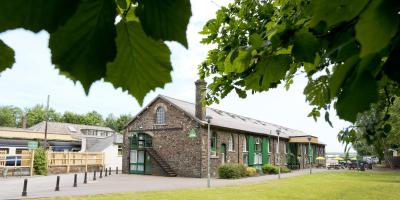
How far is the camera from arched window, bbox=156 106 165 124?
32.7 metres

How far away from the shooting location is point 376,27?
0.74 m

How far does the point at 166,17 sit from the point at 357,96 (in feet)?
2.70

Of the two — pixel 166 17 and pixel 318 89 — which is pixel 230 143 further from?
pixel 166 17

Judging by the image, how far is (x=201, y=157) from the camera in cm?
2948

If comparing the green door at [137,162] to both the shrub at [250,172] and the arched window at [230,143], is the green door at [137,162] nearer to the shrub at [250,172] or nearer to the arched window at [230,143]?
the arched window at [230,143]

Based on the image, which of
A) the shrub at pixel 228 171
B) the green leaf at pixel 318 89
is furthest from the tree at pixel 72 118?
the green leaf at pixel 318 89

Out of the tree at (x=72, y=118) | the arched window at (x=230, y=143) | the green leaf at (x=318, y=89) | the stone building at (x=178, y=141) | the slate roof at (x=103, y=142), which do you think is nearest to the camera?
the green leaf at (x=318, y=89)

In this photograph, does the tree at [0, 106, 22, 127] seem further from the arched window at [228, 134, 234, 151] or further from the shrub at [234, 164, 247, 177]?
the shrub at [234, 164, 247, 177]

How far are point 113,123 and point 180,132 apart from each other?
216 ft

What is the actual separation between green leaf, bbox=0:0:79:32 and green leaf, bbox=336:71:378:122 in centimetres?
98

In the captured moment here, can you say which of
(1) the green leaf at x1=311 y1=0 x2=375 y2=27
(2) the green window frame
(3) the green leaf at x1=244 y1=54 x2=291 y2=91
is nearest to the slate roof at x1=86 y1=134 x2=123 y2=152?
(2) the green window frame

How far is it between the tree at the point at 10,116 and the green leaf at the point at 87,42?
93.3 metres

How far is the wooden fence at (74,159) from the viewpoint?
31.5 m

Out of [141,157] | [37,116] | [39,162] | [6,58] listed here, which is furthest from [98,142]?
[6,58]
